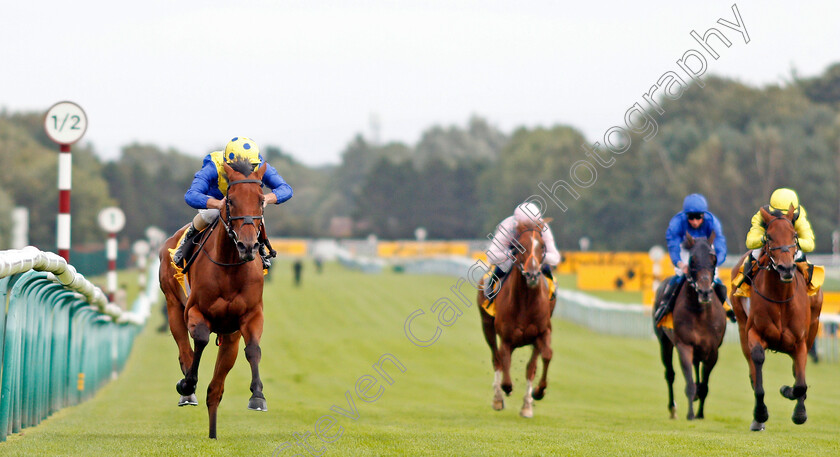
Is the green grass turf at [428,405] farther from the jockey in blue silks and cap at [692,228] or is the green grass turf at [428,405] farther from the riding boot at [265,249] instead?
the jockey in blue silks and cap at [692,228]

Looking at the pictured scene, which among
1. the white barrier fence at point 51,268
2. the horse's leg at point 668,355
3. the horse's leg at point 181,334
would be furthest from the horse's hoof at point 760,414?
the white barrier fence at point 51,268

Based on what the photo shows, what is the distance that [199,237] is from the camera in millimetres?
8000

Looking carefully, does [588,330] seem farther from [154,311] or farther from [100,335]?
[100,335]

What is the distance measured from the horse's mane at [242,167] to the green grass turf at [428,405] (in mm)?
1782

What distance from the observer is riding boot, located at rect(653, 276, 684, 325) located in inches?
436

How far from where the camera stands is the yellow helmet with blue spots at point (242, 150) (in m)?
7.36

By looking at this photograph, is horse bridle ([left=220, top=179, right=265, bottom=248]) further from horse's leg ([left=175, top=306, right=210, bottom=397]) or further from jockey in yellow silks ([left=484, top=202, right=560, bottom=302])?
jockey in yellow silks ([left=484, top=202, right=560, bottom=302])

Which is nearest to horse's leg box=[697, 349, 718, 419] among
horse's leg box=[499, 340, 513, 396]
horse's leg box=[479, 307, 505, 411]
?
horse's leg box=[499, 340, 513, 396]

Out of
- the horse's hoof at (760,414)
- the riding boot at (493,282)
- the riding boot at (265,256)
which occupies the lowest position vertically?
the horse's hoof at (760,414)

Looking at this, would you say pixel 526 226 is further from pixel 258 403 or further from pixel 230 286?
pixel 258 403

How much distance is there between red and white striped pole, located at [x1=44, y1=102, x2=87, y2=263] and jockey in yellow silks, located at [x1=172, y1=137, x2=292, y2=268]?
11.3 feet

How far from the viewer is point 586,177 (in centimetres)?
7594

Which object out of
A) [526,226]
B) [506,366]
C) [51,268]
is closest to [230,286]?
[51,268]

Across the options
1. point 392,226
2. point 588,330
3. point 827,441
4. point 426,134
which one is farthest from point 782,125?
point 426,134
